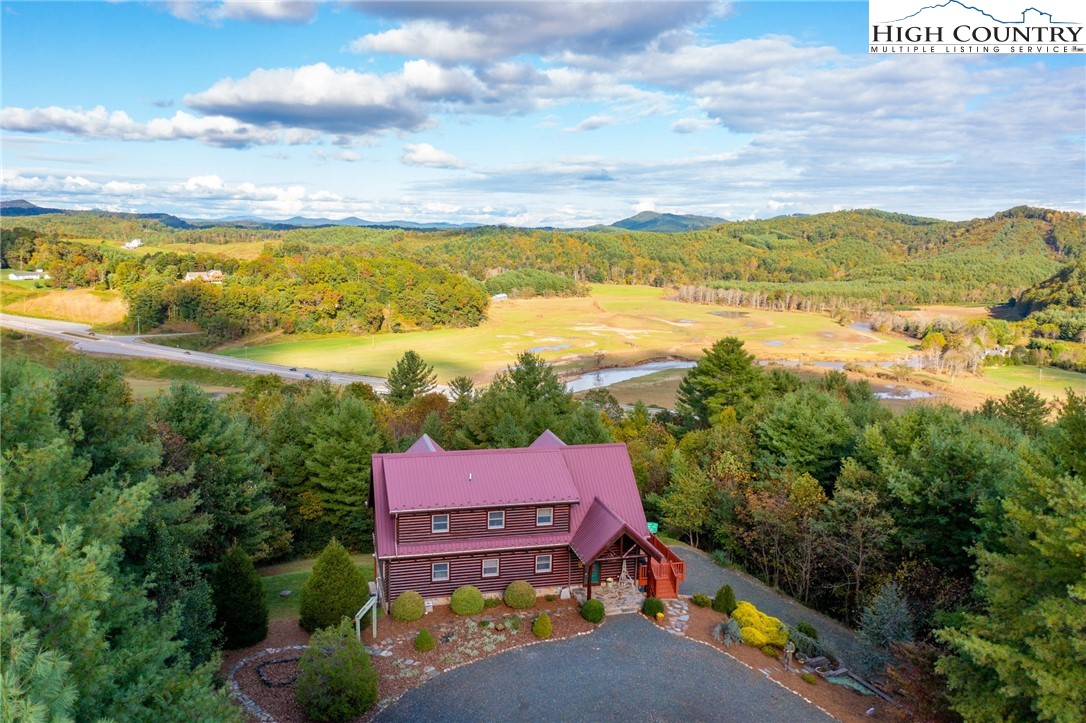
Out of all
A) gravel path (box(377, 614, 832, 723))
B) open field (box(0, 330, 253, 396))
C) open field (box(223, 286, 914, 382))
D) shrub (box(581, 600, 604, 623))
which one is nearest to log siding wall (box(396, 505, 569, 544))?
shrub (box(581, 600, 604, 623))

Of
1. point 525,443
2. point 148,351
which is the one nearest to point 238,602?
point 525,443

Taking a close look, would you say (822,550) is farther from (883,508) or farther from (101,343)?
(101,343)

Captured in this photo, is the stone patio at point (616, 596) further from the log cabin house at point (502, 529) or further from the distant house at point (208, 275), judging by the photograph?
the distant house at point (208, 275)

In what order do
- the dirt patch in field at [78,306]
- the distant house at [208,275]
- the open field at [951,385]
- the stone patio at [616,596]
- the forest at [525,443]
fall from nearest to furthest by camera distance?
1. the forest at [525,443]
2. the stone patio at [616,596]
3. the open field at [951,385]
4. the dirt patch in field at [78,306]
5. the distant house at [208,275]

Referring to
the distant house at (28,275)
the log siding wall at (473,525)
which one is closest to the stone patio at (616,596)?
the log siding wall at (473,525)

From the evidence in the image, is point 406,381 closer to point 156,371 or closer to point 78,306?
point 156,371
